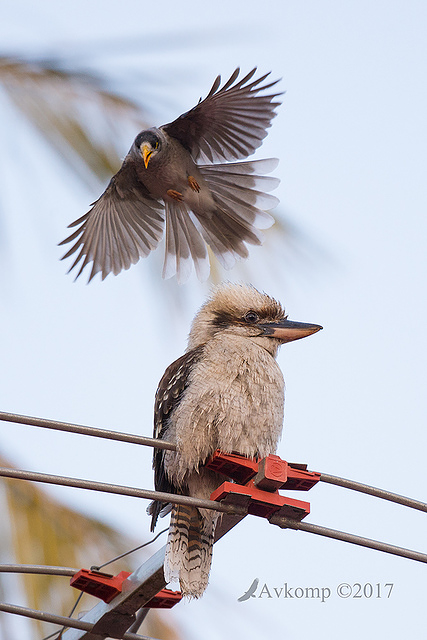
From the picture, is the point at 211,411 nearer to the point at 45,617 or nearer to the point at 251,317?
the point at 251,317

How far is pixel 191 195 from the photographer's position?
4.12 meters

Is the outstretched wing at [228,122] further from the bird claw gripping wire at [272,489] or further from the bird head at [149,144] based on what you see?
the bird claw gripping wire at [272,489]

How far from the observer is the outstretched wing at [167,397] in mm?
3143

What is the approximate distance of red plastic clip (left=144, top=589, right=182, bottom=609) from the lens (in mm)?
2619

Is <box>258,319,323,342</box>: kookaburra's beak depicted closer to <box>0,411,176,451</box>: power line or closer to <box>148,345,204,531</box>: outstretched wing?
<box>148,345,204,531</box>: outstretched wing

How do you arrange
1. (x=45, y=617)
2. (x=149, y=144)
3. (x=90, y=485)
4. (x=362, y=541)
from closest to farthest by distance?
(x=90, y=485) → (x=362, y=541) → (x=45, y=617) → (x=149, y=144)

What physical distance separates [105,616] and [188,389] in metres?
0.87

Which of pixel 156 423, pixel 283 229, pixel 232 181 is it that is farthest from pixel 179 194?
pixel 156 423

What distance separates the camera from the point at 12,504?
2832 mm

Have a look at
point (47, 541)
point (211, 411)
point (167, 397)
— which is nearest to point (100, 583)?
point (47, 541)

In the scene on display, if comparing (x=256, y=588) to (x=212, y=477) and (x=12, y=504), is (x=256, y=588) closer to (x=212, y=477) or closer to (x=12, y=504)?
(x=212, y=477)

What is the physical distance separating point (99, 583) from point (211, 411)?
717 millimetres

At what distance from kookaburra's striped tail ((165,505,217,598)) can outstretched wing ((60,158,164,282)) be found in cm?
141

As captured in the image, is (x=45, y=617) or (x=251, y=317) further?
(x=251, y=317)
